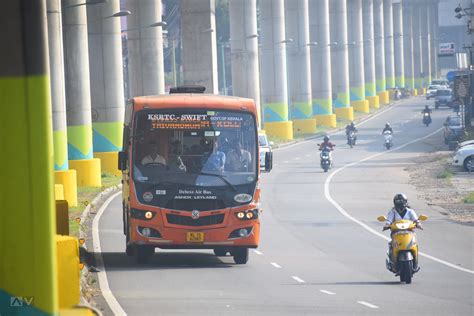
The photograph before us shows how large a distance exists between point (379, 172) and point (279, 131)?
1064 inches

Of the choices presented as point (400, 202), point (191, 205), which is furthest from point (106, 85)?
point (400, 202)

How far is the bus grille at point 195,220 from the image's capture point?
72.9 feet

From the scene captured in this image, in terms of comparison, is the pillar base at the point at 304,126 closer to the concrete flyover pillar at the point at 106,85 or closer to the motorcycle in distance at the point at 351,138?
the motorcycle in distance at the point at 351,138

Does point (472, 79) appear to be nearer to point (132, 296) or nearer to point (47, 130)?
point (132, 296)

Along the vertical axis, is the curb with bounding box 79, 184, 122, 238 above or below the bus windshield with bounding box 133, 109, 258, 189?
below

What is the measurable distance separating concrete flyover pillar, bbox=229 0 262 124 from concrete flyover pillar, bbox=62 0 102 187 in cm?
3019

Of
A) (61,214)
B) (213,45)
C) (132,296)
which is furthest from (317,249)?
(213,45)

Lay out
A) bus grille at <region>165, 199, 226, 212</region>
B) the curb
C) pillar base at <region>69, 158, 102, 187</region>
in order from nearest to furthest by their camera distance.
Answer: bus grille at <region>165, 199, 226, 212</region>, the curb, pillar base at <region>69, 158, 102, 187</region>

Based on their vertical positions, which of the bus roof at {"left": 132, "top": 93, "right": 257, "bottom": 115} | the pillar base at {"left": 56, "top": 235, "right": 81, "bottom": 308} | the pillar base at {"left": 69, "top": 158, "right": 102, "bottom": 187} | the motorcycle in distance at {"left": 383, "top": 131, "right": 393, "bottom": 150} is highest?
the bus roof at {"left": 132, "top": 93, "right": 257, "bottom": 115}

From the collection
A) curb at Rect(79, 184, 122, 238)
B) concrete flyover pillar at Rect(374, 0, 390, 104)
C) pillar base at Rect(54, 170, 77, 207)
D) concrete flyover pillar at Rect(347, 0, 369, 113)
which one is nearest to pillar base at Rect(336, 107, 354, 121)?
concrete flyover pillar at Rect(347, 0, 369, 113)

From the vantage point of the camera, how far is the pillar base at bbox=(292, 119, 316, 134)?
90.7m

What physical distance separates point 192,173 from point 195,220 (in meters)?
0.82

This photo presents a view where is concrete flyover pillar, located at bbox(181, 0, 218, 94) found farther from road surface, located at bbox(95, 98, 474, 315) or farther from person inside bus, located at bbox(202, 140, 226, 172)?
person inside bus, located at bbox(202, 140, 226, 172)

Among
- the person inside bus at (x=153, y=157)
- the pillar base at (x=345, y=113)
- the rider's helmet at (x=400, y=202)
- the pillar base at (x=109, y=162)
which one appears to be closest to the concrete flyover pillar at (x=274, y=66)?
the pillar base at (x=345, y=113)
